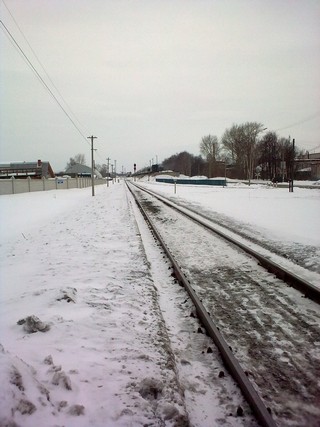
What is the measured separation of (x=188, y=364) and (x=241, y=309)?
168 centimetres

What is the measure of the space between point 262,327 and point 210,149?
4871 inches

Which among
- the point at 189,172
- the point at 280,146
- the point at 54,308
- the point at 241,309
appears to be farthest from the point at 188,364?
the point at 189,172

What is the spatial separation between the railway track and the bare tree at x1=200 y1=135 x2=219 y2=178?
114272 millimetres

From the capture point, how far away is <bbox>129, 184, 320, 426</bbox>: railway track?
2.84 meters

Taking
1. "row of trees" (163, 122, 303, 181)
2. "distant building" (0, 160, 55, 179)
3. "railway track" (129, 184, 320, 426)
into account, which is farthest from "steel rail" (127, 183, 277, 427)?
"row of trees" (163, 122, 303, 181)

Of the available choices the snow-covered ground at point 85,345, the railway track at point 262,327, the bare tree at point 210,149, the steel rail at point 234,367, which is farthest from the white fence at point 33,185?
the bare tree at point 210,149

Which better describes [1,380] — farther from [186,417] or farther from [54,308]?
[54,308]

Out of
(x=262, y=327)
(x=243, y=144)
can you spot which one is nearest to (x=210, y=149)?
(x=243, y=144)

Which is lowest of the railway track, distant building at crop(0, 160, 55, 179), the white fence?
the railway track

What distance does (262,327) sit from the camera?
4219 millimetres

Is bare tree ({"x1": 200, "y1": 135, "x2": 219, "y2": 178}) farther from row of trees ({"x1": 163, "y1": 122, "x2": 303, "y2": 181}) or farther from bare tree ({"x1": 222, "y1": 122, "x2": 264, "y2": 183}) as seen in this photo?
bare tree ({"x1": 222, "y1": 122, "x2": 264, "y2": 183})

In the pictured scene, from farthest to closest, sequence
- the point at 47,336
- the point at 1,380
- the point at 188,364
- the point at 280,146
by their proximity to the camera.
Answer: the point at 280,146 → the point at 47,336 → the point at 188,364 → the point at 1,380

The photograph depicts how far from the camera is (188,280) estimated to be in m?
6.12

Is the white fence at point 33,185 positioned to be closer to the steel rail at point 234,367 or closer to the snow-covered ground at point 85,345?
the snow-covered ground at point 85,345
